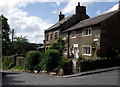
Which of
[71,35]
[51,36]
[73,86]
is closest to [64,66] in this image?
[73,86]

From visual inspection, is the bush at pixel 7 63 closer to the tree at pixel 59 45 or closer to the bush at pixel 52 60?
the tree at pixel 59 45

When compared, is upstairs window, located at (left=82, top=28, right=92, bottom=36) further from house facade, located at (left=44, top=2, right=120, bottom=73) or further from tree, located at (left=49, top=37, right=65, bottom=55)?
tree, located at (left=49, top=37, right=65, bottom=55)

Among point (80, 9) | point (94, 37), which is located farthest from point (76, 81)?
point (80, 9)

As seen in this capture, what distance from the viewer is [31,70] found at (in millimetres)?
29141

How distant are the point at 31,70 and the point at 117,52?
36.2ft

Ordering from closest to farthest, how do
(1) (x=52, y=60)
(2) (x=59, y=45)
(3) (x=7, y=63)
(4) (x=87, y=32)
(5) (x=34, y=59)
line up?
(1) (x=52, y=60), (5) (x=34, y=59), (4) (x=87, y=32), (3) (x=7, y=63), (2) (x=59, y=45)

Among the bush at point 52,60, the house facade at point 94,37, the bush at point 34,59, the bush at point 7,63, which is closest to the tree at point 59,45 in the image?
the house facade at point 94,37

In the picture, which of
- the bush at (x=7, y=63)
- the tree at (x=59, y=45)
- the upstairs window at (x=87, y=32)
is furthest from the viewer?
the tree at (x=59, y=45)

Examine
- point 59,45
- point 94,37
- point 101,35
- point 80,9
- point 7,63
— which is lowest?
point 7,63

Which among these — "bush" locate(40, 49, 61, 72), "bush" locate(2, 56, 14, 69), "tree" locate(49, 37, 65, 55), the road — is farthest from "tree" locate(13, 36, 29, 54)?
the road

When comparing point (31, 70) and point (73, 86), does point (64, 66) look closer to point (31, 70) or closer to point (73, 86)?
point (31, 70)

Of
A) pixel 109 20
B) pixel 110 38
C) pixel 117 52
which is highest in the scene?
pixel 109 20

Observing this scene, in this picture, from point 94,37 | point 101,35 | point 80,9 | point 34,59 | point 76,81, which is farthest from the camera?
point 80,9

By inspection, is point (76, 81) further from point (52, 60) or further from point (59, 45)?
point (59, 45)
